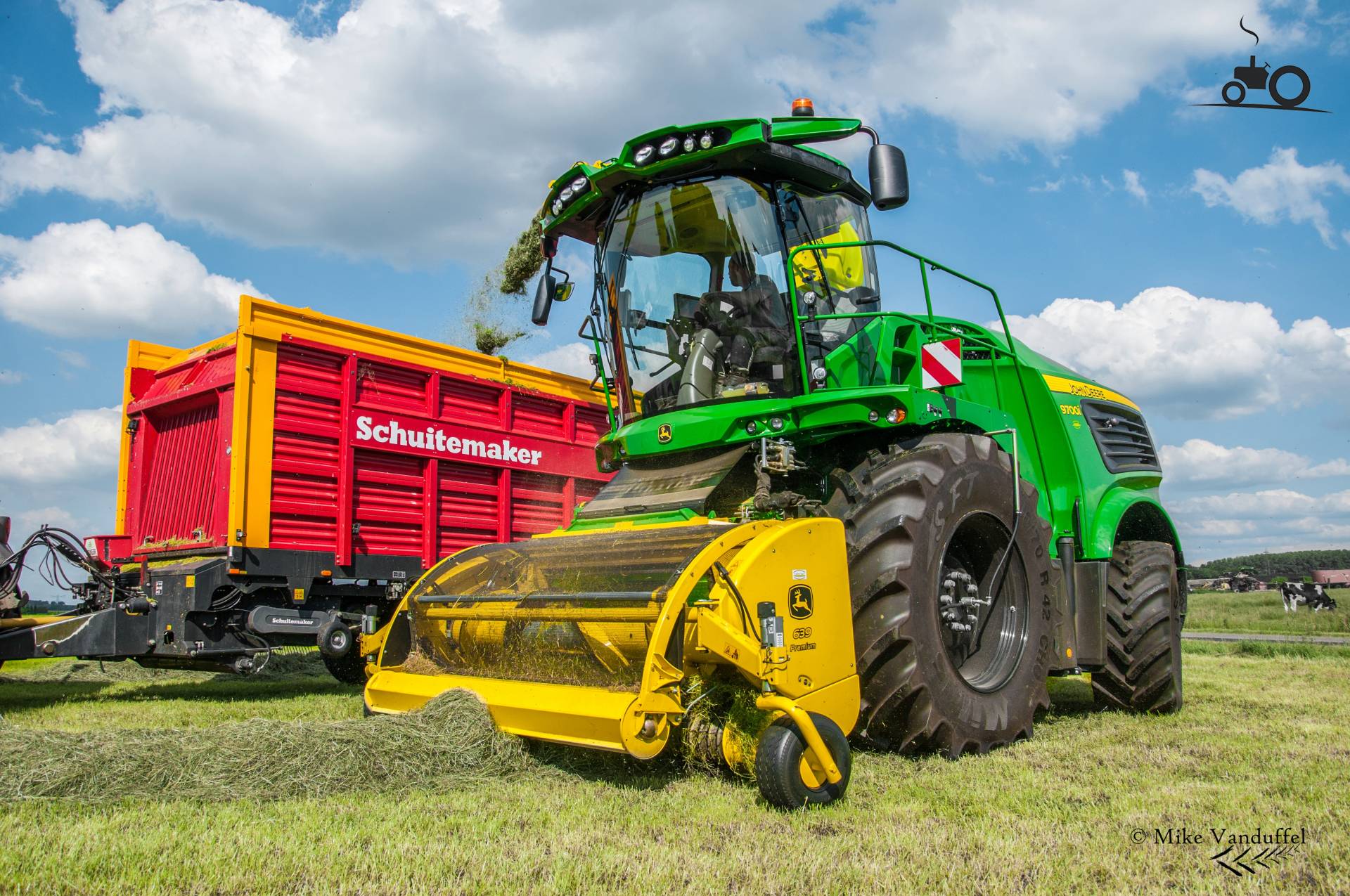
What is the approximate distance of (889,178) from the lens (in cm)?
498

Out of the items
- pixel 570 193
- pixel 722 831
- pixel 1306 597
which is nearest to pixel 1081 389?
pixel 570 193

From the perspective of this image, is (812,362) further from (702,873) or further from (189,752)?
(189,752)

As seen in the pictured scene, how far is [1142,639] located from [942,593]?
7.45ft

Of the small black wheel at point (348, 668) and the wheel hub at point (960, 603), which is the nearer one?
the wheel hub at point (960, 603)

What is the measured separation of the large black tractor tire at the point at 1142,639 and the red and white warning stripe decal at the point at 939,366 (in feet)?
6.37

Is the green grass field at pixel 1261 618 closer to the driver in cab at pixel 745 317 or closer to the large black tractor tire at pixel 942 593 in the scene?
the large black tractor tire at pixel 942 593

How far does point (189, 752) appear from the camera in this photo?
391 cm

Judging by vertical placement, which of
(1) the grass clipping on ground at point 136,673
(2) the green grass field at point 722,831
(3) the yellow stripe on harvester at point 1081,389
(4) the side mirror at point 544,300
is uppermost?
(4) the side mirror at point 544,300

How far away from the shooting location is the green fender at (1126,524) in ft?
22.2

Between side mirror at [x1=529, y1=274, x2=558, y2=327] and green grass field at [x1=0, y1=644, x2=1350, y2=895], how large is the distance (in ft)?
10.0

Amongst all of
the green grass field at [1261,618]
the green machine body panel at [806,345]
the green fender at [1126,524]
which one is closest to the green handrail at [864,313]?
the green machine body panel at [806,345]

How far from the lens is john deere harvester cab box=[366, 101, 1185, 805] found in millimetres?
4008

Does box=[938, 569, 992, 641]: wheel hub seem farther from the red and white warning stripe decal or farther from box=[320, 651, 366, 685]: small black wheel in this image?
box=[320, 651, 366, 685]: small black wheel

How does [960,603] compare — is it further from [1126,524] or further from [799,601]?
[1126,524]
